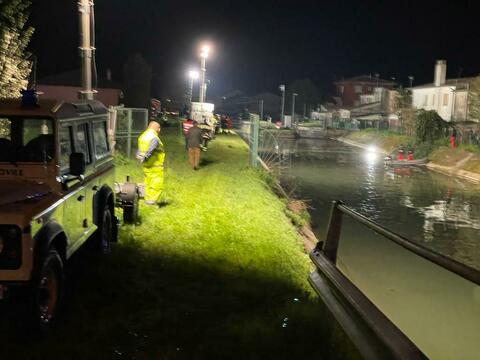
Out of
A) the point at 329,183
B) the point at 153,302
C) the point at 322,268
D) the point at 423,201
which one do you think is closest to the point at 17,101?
the point at 153,302

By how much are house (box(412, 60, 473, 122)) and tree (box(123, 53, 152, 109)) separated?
27.8m

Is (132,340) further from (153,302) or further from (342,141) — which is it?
(342,141)

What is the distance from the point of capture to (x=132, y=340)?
5.26m

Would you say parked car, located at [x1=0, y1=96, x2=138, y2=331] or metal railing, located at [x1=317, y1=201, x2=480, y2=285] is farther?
parked car, located at [x1=0, y1=96, x2=138, y2=331]

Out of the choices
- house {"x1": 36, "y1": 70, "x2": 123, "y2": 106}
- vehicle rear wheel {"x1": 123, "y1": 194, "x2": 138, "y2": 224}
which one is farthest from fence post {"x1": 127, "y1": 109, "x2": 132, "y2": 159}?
house {"x1": 36, "y1": 70, "x2": 123, "y2": 106}

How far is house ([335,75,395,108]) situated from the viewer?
102688mm

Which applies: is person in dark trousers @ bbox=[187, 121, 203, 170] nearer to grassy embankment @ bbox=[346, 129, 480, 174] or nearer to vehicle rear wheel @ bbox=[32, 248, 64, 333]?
vehicle rear wheel @ bbox=[32, 248, 64, 333]

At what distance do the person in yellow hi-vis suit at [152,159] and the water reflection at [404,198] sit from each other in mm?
6873

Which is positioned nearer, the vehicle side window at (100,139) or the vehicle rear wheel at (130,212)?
the vehicle side window at (100,139)

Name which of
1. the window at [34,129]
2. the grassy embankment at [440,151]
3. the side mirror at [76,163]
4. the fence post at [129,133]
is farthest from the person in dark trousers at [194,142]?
the grassy embankment at [440,151]

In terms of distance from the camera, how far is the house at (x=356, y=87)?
102688 millimetres

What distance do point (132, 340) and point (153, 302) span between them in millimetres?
1116

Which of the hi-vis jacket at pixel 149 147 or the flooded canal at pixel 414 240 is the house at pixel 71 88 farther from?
the hi-vis jacket at pixel 149 147

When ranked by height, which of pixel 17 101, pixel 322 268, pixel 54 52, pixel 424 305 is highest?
pixel 54 52
